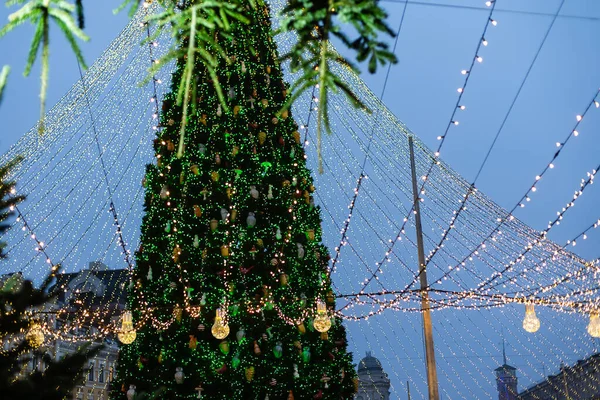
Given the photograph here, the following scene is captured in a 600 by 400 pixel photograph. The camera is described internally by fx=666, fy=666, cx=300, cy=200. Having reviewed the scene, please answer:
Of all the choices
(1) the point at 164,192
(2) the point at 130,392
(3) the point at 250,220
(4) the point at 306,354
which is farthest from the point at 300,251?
(2) the point at 130,392

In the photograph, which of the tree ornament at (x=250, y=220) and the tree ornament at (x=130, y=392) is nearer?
the tree ornament at (x=130, y=392)

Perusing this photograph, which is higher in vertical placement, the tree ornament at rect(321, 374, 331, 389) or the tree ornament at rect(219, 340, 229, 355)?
the tree ornament at rect(219, 340, 229, 355)

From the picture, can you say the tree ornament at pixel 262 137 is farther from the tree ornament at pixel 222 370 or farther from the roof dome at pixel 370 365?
the roof dome at pixel 370 365

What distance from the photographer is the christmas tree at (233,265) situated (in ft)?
37.2

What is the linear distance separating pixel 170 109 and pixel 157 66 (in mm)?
10269

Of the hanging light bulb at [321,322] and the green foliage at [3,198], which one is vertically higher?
the hanging light bulb at [321,322]

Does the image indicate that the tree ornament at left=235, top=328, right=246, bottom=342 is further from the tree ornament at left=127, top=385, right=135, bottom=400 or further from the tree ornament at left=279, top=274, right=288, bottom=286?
the tree ornament at left=127, top=385, right=135, bottom=400

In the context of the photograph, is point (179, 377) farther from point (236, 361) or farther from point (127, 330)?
point (127, 330)

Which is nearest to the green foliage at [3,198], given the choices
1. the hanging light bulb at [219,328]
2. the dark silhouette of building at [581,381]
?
the hanging light bulb at [219,328]

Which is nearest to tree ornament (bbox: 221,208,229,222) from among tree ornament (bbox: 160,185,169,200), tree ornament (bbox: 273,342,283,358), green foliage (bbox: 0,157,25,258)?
tree ornament (bbox: 160,185,169,200)

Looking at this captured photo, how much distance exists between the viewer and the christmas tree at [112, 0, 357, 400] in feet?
37.2

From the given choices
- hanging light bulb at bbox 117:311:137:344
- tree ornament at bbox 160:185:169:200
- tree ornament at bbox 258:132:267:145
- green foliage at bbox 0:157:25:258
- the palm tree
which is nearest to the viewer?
the palm tree

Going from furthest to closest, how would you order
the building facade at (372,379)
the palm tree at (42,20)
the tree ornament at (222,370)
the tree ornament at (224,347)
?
the building facade at (372,379) < the tree ornament at (224,347) < the tree ornament at (222,370) < the palm tree at (42,20)

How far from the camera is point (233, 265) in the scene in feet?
38.8
